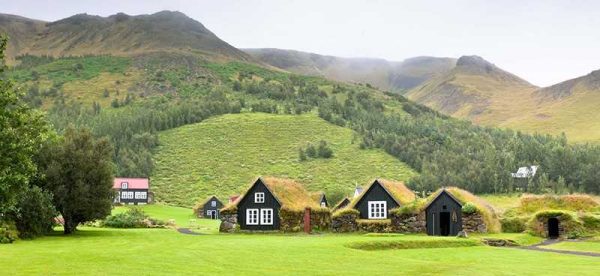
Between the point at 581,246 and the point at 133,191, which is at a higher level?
the point at 133,191

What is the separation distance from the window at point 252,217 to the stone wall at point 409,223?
45.0ft

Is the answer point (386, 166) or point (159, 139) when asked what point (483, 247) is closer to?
point (386, 166)

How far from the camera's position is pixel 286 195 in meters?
62.4

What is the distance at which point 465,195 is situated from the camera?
5644 centimetres

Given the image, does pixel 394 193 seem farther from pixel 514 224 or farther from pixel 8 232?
pixel 8 232

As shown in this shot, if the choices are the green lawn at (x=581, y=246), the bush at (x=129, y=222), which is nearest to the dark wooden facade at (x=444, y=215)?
the green lawn at (x=581, y=246)

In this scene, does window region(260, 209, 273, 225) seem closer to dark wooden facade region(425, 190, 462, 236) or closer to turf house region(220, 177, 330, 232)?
turf house region(220, 177, 330, 232)

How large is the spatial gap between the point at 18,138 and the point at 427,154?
437 feet

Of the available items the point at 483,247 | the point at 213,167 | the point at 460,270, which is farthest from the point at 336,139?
the point at 460,270

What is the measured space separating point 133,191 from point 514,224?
92.9 metres

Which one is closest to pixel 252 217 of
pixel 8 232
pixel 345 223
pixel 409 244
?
pixel 345 223

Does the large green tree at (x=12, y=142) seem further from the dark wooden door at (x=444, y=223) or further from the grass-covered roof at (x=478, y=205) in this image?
the dark wooden door at (x=444, y=223)

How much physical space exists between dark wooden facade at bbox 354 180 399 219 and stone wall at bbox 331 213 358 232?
1.11 m

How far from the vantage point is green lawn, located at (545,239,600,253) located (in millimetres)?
41219
